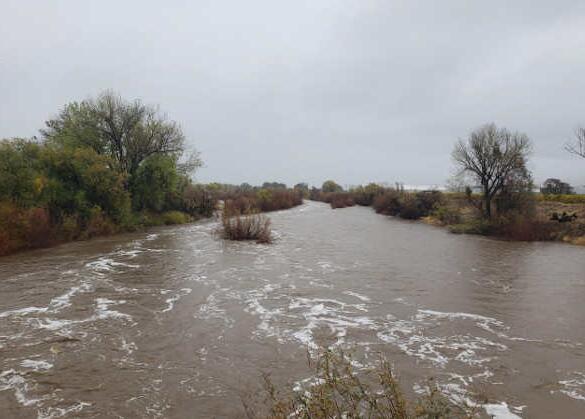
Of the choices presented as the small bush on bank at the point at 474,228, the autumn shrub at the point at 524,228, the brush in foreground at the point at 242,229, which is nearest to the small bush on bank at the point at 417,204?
the small bush on bank at the point at 474,228

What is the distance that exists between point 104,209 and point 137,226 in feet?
9.80

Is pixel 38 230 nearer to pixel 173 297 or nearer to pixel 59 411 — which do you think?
pixel 173 297

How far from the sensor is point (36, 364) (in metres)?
6.05

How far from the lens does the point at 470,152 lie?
91.6 feet

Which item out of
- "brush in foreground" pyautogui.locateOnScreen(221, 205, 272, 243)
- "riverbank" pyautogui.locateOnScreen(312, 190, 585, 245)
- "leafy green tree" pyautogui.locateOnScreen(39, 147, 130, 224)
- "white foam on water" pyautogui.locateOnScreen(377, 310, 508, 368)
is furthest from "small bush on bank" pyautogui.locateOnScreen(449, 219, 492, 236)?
"leafy green tree" pyautogui.locateOnScreen(39, 147, 130, 224)

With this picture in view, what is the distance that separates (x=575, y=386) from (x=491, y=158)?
81.4 feet

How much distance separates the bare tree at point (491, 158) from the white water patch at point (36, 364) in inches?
1123

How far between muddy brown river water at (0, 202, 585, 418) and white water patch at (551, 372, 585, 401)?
3cm

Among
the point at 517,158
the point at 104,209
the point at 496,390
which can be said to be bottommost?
the point at 496,390

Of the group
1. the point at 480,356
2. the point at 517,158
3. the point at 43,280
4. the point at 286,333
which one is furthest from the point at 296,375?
the point at 517,158

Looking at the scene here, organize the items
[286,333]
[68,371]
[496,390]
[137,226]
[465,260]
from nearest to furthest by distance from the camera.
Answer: [496,390], [68,371], [286,333], [465,260], [137,226]

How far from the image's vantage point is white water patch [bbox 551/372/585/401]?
17.4 ft

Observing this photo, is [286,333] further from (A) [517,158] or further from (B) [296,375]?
(A) [517,158]

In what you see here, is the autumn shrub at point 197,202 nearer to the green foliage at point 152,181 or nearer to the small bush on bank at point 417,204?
the green foliage at point 152,181
